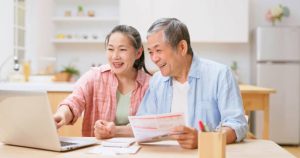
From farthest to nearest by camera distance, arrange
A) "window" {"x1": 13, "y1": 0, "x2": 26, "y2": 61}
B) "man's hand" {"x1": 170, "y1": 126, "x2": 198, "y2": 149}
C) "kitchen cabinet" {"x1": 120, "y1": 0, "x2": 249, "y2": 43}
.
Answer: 1. "kitchen cabinet" {"x1": 120, "y1": 0, "x2": 249, "y2": 43}
2. "window" {"x1": 13, "y1": 0, "x2": 26, "y2": 61}
3. "man's hand" {"x1": 170, "y1": 126, "x2": 198, "y2": 149}

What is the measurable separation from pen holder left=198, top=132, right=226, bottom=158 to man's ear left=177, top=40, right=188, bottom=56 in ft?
2.13

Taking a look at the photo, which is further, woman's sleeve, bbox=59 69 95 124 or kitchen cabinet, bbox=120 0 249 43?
kitchen cabinet, bbox=120 0 249 43

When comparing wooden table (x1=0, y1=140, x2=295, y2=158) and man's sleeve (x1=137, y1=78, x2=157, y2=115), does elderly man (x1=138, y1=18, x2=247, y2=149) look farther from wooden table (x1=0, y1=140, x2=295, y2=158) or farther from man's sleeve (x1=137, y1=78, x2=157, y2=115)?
wooden table (x1=0, y1=140, x2=295, y2=158)

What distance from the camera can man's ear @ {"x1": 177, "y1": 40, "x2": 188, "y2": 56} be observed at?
1899 mm

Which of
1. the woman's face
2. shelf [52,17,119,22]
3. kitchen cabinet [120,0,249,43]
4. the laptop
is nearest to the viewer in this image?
the laptop

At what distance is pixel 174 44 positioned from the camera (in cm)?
188

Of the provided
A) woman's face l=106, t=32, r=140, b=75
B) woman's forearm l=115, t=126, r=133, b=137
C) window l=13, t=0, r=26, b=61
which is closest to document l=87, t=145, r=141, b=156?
woman's forearm l=115, t=126, r=133, b=137

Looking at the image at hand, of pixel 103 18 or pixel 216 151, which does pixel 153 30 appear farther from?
pixel 103 18

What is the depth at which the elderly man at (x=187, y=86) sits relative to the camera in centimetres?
181

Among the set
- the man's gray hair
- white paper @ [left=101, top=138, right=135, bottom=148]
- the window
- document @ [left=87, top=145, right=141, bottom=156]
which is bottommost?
document @ [left=87, top=145, right=141, bottom=156]

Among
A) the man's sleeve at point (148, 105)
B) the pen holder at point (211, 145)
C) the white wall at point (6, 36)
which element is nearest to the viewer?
the pen holder at point (211, 145)

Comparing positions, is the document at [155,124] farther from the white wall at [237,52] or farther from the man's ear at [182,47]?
the white wall at [237,52]

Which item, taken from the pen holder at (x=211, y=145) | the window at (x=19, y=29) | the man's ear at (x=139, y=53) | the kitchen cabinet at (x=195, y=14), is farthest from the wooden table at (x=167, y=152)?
the kitchen cabinet at (x=195, y=14)

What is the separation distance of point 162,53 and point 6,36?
310cm
